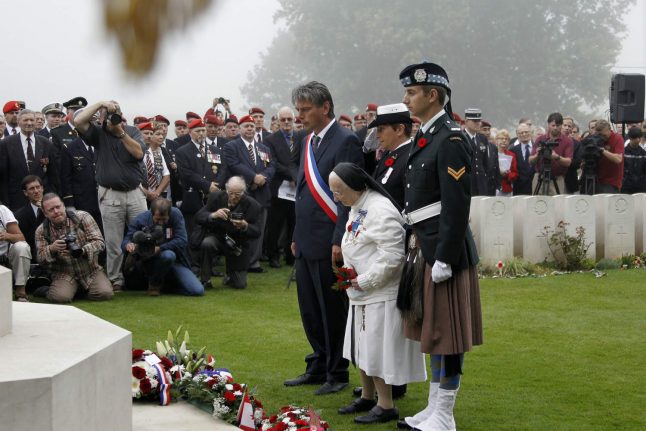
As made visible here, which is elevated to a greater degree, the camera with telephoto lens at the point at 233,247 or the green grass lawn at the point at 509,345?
the camera with telephoto lens at the point at 233,247

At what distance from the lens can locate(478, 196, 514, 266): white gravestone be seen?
11922 millimetres

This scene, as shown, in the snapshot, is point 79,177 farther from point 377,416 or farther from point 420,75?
point 420,75

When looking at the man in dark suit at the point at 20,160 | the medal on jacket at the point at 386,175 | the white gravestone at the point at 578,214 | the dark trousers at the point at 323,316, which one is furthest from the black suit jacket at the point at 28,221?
the white gravestone at the point at 578,214

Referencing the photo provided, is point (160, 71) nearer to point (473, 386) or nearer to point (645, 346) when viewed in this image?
point (473, 386)

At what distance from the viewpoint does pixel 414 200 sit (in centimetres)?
509

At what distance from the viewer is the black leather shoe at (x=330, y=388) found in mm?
6070

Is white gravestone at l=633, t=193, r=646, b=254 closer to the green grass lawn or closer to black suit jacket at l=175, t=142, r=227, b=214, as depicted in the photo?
the green grass lawn

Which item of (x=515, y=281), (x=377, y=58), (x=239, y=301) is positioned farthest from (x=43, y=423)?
(x=377, y=58)

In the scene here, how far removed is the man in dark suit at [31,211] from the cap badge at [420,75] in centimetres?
608

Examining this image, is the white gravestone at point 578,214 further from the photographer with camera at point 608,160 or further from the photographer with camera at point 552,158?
the photographer with camera at point 608,160

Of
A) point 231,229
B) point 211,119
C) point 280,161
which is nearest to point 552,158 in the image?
point 280,161

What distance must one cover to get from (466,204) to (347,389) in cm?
187

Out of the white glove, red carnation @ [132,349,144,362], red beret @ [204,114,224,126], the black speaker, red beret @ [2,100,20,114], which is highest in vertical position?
the black speaker

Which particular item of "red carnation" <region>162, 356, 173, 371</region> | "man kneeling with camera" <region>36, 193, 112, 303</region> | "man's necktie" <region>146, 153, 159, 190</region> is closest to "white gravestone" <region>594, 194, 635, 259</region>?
"man's necktie" <region>146, 153, 159, 190</region>
